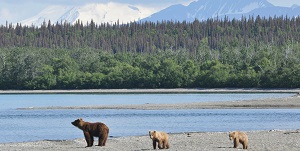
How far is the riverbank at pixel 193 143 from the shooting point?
33.4 metres

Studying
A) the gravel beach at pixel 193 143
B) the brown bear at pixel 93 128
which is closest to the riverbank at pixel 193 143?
the gravel beach at pixel 193 143

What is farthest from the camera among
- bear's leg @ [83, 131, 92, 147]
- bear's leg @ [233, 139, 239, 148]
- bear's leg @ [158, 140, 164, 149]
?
bear's leg @ [83, 131, 92, 147]

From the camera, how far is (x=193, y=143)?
3591 cm

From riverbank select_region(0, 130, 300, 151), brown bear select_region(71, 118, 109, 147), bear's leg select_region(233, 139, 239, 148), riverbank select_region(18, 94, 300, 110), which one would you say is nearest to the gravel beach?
riverbank select_region(0, 130, 300, 151)

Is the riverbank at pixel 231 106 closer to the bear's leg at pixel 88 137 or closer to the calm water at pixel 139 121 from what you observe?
the calm water at pixel 139 121

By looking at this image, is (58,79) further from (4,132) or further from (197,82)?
(4,132)

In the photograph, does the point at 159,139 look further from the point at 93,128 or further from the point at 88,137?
the point at 88,137

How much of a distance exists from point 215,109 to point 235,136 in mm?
41271

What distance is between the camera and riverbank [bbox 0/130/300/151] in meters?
33.4

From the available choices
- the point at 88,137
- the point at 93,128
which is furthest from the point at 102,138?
the point at 93,128

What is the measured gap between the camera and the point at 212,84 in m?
127

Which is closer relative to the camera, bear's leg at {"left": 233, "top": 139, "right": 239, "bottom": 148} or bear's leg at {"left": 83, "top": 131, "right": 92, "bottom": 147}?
bear's leg at {"left": 233, "top": 139, "right": 239, "bottom": 148}

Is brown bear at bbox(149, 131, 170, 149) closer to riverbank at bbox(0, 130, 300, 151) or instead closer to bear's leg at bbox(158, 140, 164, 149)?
bear's leg at bbox(158, 140, 164, 149)

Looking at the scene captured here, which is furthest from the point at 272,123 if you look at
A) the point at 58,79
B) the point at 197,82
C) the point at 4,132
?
the point at 58,79
